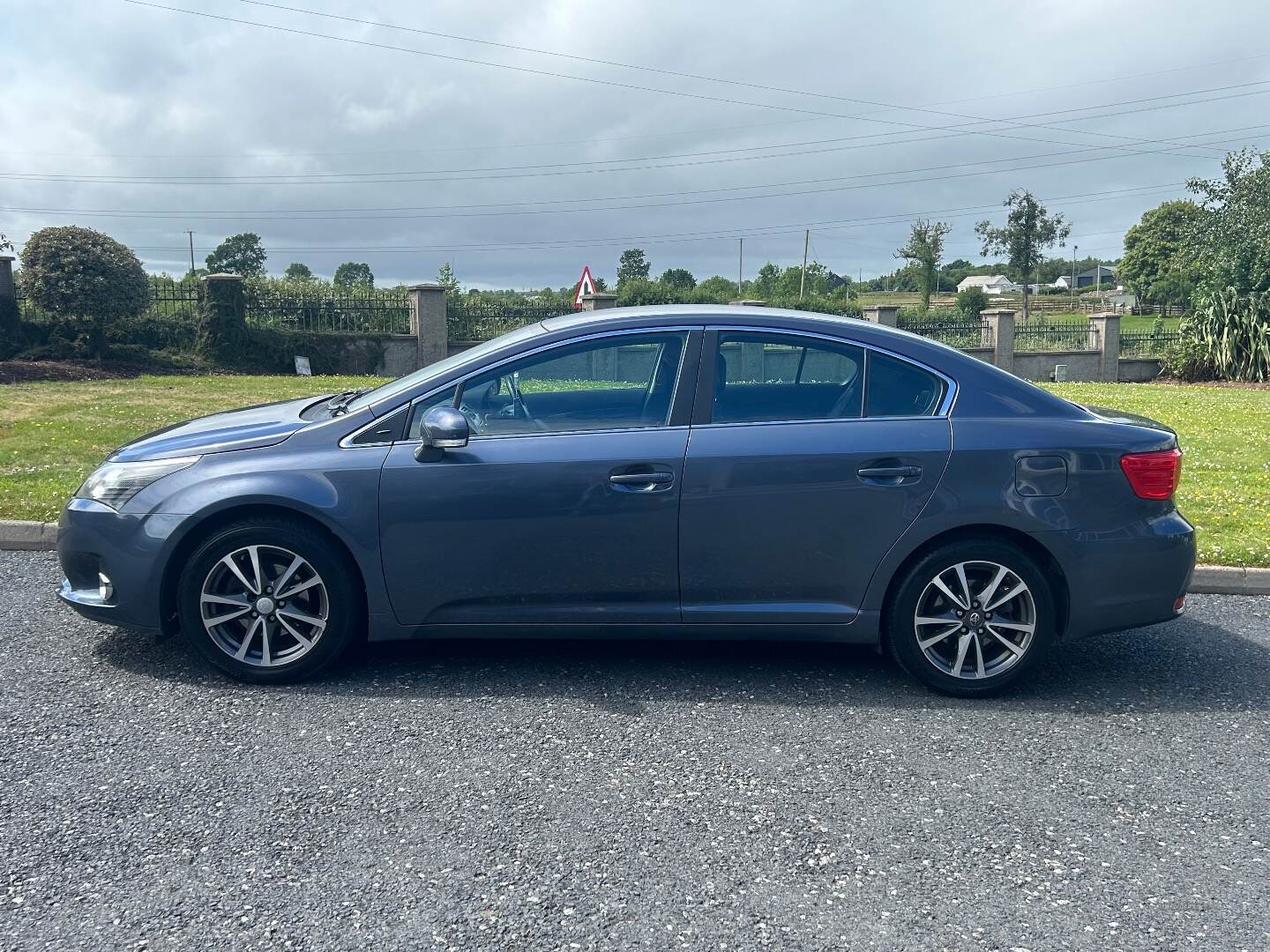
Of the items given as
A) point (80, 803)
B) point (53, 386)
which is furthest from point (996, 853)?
point (53, 386)

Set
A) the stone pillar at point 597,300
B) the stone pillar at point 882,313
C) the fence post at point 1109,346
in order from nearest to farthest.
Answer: the stone pillar at point 597,300
the stone pillar at point 882,313
the fence post at point 1109,346

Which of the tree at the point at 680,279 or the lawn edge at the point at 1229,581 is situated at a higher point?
the tree at the point at 680,279

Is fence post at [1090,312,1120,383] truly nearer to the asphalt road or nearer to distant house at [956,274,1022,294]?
the asphalt road

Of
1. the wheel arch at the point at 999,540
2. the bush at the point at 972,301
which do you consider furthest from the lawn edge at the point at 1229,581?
the bush at the point at 972,301

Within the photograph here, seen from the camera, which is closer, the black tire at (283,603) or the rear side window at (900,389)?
the black tire at (283,603)

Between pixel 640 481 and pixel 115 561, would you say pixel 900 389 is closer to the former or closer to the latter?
pixel 640 481

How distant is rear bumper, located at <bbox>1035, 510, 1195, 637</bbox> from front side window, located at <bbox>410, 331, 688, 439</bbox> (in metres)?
1.74

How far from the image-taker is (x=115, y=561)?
4.48 metres

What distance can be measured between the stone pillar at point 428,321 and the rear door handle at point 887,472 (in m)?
20.9

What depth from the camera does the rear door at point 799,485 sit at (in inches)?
174

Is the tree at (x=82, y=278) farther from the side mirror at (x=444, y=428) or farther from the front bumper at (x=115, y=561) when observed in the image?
the side mirror at (x=444, y=428)

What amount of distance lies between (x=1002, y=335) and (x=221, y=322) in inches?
830

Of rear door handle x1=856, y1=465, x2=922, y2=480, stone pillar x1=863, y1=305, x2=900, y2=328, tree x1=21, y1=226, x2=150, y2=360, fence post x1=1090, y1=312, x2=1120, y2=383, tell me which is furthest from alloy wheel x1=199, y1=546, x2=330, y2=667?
fence post x1=1090, y1=312, x2=1120, y2=383

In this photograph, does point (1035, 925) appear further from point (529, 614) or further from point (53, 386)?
point (53, 386)
